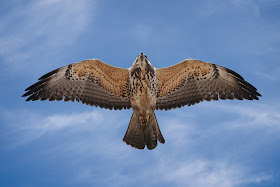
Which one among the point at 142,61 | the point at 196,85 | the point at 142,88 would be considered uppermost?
the point at 142,61

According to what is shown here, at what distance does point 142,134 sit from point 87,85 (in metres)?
2.30

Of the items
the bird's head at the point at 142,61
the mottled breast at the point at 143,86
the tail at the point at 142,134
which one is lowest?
the tail at the point at 142,134

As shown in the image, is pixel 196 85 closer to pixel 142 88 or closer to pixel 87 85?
pixel 142 88

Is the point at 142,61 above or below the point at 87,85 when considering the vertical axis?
above

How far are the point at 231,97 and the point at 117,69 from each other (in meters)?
3.59

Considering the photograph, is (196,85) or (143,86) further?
(196,85)

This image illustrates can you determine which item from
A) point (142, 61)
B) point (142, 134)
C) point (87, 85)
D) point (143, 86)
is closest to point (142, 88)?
point (143, 86)

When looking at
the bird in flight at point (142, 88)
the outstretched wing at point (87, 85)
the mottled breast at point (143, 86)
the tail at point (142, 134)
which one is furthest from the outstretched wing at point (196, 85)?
the outstretched wing at point (87, 85)

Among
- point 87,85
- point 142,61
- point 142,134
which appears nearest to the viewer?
point 142,61

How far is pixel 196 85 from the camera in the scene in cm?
1058

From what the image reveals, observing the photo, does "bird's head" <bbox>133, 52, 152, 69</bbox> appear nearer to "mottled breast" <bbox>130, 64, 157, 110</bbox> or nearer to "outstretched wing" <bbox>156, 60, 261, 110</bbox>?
"mottled breast" <bbox>130, 64, 157, 110</bbox>

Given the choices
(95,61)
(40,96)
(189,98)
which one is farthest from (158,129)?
(40,96)

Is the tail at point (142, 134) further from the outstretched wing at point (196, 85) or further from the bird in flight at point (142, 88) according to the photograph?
the outstretched wing at point (196, 85)

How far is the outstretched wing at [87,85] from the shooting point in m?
10.3
